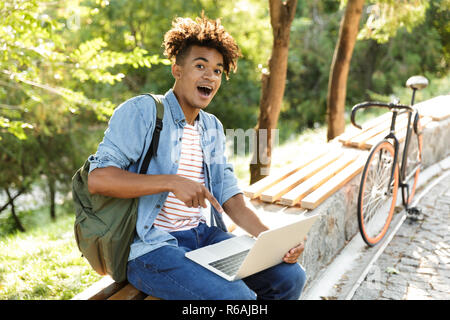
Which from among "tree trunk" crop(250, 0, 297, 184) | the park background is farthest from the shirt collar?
"tree trunk" crop(250, 0, 297, 184)

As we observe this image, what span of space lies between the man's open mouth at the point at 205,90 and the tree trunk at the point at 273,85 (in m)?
3.15

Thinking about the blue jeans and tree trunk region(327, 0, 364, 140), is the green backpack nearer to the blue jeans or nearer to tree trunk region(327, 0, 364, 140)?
the blue jeans

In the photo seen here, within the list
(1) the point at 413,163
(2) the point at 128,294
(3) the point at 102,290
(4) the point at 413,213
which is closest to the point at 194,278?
(2) the point at 128,294

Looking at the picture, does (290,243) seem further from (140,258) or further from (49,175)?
(49,175)

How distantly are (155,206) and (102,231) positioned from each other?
10.8 inches

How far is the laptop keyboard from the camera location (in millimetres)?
2037

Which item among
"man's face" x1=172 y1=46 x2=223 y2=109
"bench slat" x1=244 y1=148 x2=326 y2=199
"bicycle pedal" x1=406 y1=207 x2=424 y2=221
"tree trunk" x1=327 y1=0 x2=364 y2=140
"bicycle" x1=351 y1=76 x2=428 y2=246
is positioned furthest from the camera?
"tree trunk" x1=327 y1=0 x2=364 y2=140

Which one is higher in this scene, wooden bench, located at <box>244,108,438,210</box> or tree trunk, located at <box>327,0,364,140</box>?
tree trunk, located at <box>327,0,364,140</box>

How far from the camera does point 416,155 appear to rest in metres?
5.12

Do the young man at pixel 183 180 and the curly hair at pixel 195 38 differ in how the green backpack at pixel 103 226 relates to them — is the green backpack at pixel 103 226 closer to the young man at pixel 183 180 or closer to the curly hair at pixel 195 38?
the young man at pixel 183 180

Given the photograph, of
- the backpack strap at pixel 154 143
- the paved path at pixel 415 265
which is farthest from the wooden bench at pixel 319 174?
the backpack strap at pixel 154 143

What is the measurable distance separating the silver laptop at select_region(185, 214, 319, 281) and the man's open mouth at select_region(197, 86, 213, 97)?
0.79 meters

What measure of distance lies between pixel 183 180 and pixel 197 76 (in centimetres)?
67

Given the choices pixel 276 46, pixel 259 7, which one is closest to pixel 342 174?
pixel 276 46
